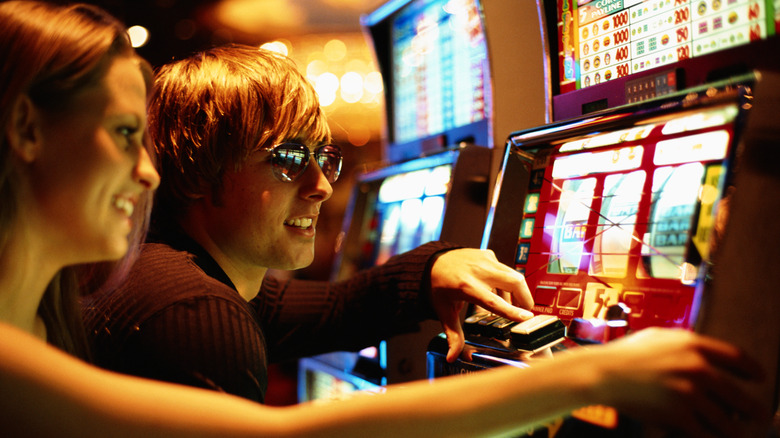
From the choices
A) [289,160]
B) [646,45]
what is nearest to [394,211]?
[289,160]

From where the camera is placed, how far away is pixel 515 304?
1.33 meters

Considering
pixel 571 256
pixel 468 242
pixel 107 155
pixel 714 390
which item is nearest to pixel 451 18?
pixel 468 242

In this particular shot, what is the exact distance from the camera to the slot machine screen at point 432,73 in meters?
2.07

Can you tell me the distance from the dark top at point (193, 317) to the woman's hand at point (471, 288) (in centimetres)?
7

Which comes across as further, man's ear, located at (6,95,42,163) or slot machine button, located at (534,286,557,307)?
slot machine button, located at (534,286,557,307)

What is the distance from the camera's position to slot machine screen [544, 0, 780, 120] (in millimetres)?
1082

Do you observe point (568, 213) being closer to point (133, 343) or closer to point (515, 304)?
point (515, 304)

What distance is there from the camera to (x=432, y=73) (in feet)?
7.64

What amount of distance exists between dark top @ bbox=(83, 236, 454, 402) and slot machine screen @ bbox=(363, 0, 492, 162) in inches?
27.6

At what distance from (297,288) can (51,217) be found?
1.01m

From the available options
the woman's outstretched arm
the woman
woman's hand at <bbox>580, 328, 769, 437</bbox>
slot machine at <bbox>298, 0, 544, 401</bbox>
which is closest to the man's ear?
the woman

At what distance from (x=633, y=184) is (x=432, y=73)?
4.32ft

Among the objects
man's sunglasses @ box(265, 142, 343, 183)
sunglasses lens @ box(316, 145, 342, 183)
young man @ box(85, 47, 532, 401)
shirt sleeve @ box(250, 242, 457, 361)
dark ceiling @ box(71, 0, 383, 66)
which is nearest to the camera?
young man @ box(85, 47, 532, 401)

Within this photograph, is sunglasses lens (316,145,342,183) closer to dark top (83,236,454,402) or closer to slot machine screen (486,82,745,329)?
dark top (83,236,454,402)
